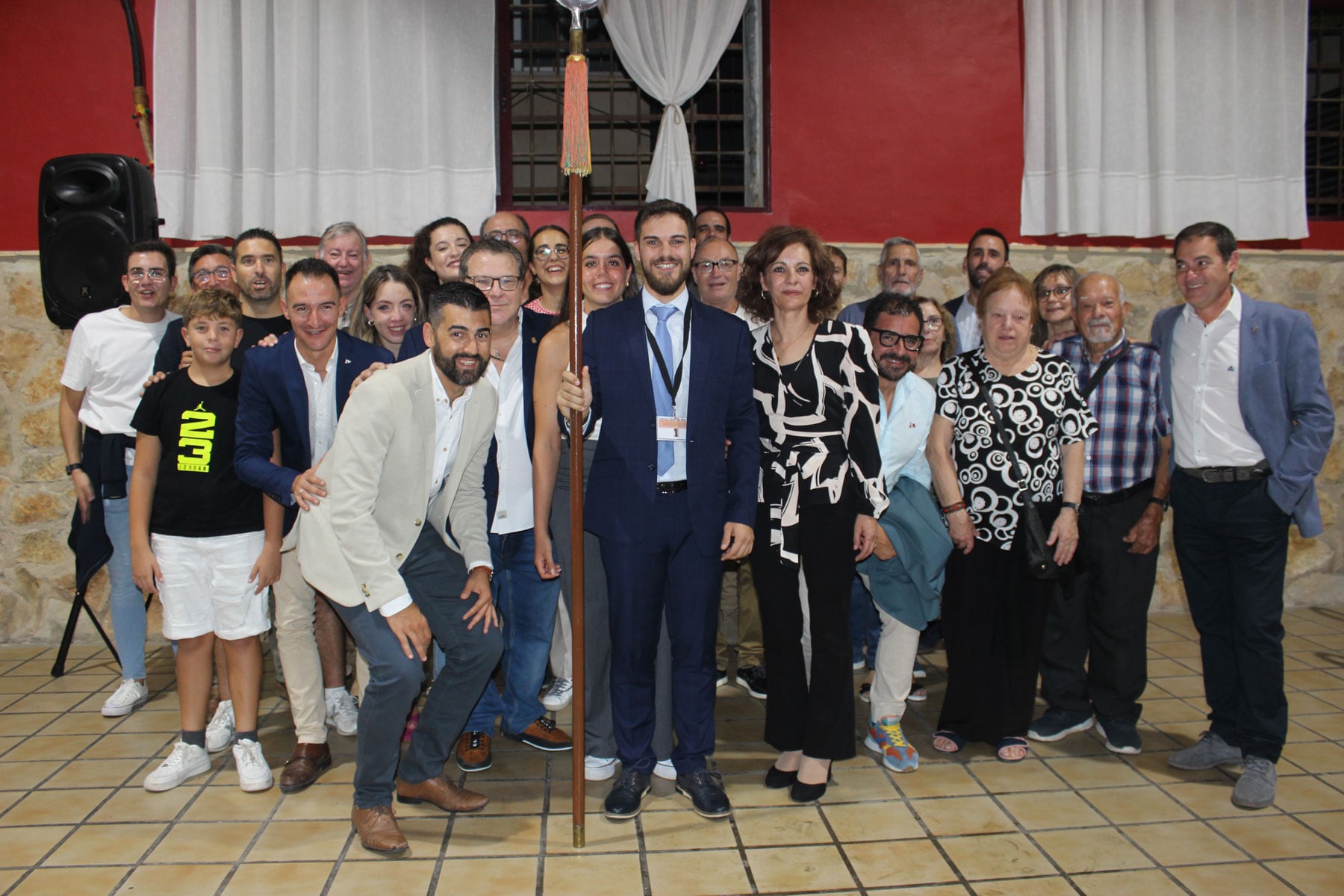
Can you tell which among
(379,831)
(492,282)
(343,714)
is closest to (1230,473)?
(492,282)

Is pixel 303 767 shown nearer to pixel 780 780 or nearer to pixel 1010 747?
pixel 780 780

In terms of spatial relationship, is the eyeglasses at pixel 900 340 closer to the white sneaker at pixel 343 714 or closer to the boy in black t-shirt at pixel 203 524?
the boy in black t-shirt at pixel 203 524

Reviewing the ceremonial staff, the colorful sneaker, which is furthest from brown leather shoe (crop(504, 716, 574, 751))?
the colorful sneaker

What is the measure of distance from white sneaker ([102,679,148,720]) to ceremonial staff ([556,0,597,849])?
2328 millimetres

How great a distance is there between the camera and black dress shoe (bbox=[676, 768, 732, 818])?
315cm

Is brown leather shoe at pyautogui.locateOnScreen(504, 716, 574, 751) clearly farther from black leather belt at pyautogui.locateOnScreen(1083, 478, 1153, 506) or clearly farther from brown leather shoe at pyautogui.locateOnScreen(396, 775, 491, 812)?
black leather belt at pyautogui.locateOnScreen(1083, 478, 1153, 506)

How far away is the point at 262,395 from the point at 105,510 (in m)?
1.57

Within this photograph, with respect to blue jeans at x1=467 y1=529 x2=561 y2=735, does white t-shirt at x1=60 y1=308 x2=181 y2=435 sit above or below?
above

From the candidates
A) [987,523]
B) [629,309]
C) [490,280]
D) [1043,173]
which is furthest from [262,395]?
[1043,173]

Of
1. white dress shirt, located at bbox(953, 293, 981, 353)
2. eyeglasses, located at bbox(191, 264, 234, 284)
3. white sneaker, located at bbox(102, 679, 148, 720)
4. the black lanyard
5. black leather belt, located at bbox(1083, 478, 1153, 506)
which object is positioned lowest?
white sneaker, located at bbox(102, 679, 148, 720)

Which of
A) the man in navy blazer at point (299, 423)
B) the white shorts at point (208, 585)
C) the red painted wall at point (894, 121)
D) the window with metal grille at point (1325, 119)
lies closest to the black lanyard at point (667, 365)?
the man in navy blazer at point (299, 423)

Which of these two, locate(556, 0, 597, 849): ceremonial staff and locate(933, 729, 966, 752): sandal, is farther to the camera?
locate(933, 729, 966, 752): sandal

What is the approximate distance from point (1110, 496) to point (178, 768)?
11.2 ft

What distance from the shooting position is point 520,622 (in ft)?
12.0
